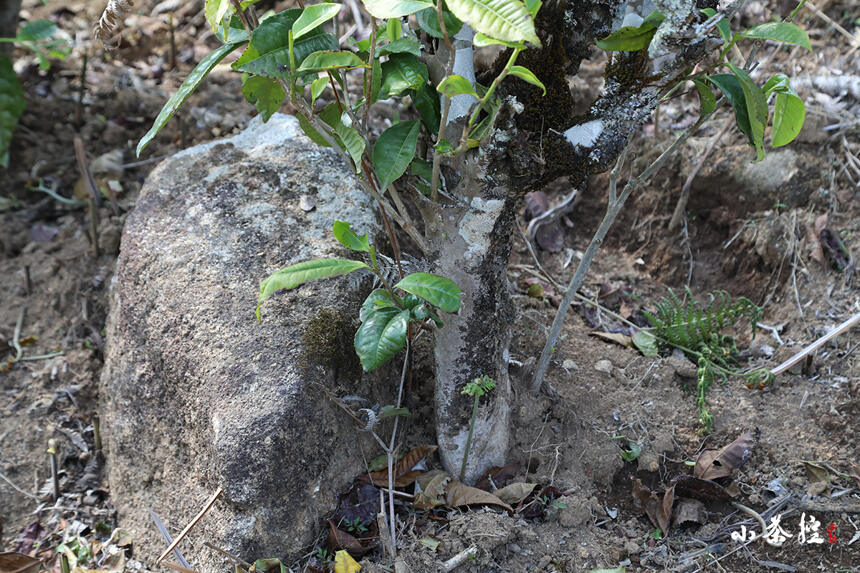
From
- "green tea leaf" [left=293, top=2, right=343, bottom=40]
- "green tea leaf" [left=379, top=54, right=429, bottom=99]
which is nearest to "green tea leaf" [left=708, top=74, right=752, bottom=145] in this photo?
"green tea leaf" [left=379, top=54, right=429, bottom=99]

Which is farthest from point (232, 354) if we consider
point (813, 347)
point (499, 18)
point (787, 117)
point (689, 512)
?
point (813, 347)

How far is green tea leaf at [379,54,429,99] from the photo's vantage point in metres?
1.62

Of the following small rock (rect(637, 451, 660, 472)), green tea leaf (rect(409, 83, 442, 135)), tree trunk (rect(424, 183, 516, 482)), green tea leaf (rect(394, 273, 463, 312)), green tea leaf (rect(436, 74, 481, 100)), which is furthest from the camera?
small rock (rect(637, 451, 660, 472))

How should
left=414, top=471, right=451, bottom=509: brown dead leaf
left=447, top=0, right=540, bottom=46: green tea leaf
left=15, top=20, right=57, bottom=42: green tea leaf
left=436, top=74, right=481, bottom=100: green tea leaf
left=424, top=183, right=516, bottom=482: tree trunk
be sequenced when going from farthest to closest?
left=15, top=20, right=57, bottom=42: green tea leaf
left=414, top=471, right=451, bottom=509: brown dead leaf
left=424, top=183, right=516, bottom=482: tree trunk
left=436, top=74, right=481, bottom=100: green tea leaf
left=447, top=0, right=540, bottom=46: green tea leaf

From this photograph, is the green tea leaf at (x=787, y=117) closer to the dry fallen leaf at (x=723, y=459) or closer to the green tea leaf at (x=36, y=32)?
the dry fallen leaf at (x=723, y=459)

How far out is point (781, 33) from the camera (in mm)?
1545

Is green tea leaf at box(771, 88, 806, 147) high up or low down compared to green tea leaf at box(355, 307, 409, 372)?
up

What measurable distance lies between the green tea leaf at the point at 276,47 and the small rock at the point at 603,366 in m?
1.45

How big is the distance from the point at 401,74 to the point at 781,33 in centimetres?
83

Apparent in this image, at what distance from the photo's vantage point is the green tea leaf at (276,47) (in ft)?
5.05

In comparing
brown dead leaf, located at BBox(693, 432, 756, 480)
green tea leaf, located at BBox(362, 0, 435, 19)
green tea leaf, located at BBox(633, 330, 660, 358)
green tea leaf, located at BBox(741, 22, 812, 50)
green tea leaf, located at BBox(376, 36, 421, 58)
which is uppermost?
green tea leaf, located at BBox(362, 0, 435, 19)

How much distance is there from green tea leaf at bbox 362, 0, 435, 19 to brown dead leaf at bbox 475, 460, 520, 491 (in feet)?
4.42

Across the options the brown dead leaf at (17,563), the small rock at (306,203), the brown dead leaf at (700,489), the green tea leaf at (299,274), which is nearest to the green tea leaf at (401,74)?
the green tea leaf at (299,274)

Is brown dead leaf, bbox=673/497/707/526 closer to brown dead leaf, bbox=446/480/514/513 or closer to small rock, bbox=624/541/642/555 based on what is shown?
small rock, bbox=624/541/642/555
